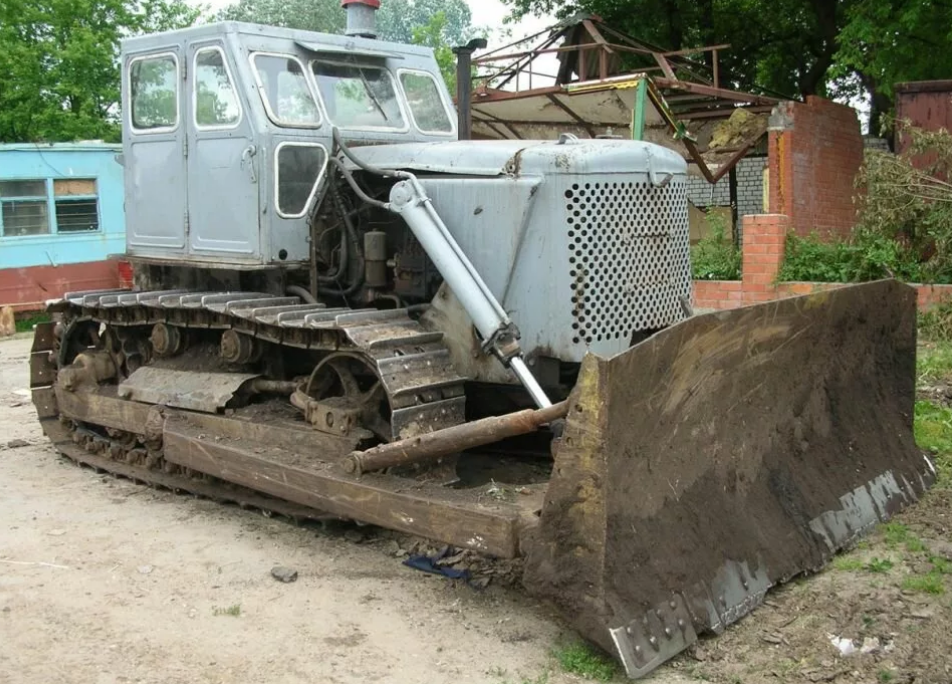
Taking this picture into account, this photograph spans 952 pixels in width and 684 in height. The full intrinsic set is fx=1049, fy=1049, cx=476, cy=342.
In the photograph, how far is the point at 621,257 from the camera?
5.04m

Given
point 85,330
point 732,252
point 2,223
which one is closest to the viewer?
point 85,330

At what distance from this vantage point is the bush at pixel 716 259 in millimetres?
11570

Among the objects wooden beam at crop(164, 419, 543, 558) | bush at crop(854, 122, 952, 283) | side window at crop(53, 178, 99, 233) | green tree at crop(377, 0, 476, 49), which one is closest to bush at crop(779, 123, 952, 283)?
bush at crop(854, 122, 952, 283)

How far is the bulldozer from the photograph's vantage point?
3.99 meters

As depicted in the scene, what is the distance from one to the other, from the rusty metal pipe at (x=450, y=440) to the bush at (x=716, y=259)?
702 centimetres

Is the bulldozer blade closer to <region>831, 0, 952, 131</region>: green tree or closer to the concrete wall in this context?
<region>831, 0, 952, 131</region>: green tree

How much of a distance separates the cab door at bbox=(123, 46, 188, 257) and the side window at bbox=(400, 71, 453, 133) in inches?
55.8

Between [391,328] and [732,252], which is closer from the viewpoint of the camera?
[391,328]

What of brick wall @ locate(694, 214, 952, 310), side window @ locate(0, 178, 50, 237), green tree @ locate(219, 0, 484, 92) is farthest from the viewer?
green tree @ locate(219, 0, 484, 92)

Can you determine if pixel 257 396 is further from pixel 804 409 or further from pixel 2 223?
pixel 2 223

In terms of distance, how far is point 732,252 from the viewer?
38.9 ft

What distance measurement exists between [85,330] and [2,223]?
10.8 meters

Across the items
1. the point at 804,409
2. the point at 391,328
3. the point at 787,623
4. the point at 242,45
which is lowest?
the point at 787,623

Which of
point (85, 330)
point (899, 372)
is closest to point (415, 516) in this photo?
point (899, 372)
